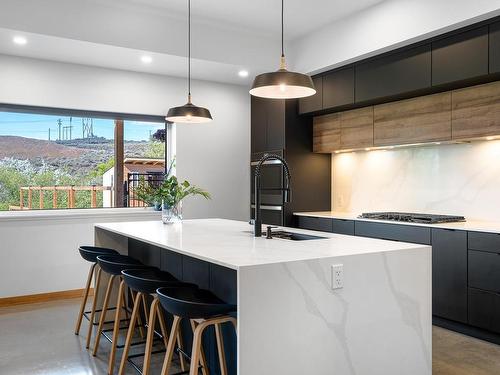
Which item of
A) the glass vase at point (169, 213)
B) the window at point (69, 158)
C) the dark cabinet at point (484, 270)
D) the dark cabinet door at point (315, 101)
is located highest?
the dark cabinet door at point (315, 101)

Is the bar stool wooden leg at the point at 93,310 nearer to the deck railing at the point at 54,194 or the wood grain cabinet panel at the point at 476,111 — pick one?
the deck railing at the point at 54,194

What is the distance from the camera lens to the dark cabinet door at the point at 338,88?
15.8 feet

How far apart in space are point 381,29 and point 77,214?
365cm

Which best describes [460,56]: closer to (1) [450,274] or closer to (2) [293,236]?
(1) [450,274]

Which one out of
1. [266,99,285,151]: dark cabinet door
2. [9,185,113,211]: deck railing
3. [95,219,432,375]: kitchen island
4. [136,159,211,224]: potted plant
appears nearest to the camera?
[95,219,432,375]: kitchen island

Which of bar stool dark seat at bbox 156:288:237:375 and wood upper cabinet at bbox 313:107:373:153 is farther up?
wood upper cabinet at bbox 313:107:373:153

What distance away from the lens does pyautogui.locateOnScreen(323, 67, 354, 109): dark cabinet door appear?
4828 mm

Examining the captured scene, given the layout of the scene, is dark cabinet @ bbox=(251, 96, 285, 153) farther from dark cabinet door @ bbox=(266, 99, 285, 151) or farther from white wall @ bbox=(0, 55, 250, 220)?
white wall @ bbox=(0, 55, 250, 220)

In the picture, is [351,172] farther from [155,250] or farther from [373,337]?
[373,337]

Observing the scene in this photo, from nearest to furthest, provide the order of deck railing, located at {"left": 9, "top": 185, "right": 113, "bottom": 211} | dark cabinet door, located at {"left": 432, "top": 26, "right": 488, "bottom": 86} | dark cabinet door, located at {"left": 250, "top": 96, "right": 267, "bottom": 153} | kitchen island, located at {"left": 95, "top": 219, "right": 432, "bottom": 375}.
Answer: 1. kitchen island, located at {"left": 95, "top": 219, "right": 432, "bottom": 375}
2. dark cabinet door, located at {"left": 432, "top": 26, "right": 488, "bottom": 86}
3. deck railing, located at {"left": 9, "top": 185, "right": 113, "bottom": 211}
4. dark cabinet door, located at {"left": 250, "top": 96, "right": 267, "bottom": 153}

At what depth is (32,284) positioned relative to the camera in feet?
15.7

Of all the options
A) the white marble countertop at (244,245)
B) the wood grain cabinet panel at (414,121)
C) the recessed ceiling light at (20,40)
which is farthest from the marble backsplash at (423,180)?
the recessed ceiling light at (20,40)

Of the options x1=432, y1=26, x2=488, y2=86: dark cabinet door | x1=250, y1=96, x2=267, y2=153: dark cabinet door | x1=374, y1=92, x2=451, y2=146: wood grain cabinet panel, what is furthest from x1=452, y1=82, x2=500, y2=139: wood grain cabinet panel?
x1=250, y1=96, x2=267, y2=153: dark cabinet door

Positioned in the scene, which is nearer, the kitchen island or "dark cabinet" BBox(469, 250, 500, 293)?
the kitchen island
